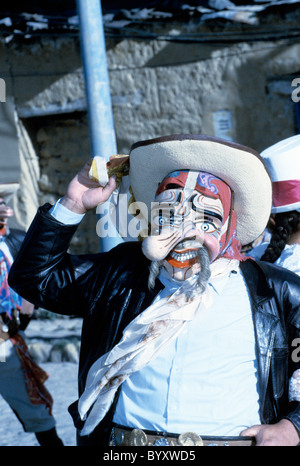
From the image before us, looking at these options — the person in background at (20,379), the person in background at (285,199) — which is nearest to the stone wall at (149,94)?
the person in background at (20,379)

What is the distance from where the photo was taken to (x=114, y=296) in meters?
2.35

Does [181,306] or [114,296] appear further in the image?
[114,296]

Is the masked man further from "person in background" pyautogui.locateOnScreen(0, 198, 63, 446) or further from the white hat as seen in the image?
"person in background" pyautogui.locateOnScreen(0, 198, 63, 446)

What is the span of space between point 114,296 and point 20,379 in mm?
2048

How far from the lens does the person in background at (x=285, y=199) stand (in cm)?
279

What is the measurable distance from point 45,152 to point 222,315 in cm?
543

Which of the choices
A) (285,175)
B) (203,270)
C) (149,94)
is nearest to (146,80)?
(149,94)

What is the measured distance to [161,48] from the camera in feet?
22.0

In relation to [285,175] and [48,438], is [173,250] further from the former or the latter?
[48,438]

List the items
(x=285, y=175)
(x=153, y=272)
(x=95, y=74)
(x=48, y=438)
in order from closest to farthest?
(x=153, y=272)
(x=285, y=175)
(x=95, y=74)
(x=48, y=438)

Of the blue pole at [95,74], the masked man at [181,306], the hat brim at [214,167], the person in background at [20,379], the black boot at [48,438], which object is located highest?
the blue pole at [95,74]

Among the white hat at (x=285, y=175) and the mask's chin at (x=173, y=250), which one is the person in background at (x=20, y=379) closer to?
the white hat at (x=285, y=175)

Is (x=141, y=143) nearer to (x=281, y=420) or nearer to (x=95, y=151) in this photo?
(x=281, y=420)

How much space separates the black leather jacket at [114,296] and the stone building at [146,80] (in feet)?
14.4
